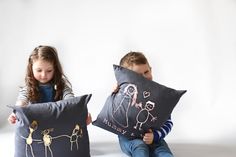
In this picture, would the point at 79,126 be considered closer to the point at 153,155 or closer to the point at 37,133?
the point at 37,133

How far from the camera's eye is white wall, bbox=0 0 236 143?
7.63 ft

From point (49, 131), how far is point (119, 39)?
93 cm

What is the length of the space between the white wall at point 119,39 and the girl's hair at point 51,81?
0.48 metres

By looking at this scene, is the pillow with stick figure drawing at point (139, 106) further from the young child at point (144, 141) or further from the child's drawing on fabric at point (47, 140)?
the child's drawing on fabric at point (47, 140)

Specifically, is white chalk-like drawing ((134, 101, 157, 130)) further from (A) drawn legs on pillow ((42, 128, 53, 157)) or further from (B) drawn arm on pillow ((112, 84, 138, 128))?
(A) drawn legs on pillow ((42, 128, 53, 157))

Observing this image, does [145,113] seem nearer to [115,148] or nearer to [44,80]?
[115,148]

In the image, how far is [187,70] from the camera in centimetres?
233

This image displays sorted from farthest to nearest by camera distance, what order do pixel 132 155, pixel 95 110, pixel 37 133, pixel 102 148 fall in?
pixel 95 110 → pixel 102 148 → pixel 132 155 → pixel 37 133

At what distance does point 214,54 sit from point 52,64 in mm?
981

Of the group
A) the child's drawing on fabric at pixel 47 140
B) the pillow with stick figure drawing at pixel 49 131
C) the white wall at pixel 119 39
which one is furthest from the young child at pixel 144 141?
the white wall at pixel 119 39

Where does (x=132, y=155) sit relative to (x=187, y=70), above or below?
below

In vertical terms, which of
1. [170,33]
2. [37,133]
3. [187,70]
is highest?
[170,33]

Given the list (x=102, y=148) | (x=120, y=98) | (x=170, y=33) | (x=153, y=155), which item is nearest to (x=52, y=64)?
(x=120, y=98)

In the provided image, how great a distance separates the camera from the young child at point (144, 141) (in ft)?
5.65
